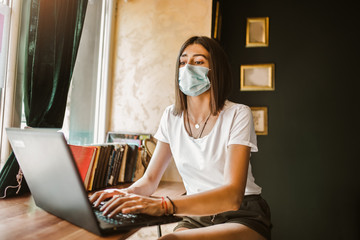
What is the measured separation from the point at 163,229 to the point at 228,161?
110 centimetres

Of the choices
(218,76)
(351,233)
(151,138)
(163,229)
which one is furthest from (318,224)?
(218,76)

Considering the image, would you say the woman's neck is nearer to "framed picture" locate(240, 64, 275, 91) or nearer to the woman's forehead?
the woman's forehead

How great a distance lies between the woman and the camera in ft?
3.04

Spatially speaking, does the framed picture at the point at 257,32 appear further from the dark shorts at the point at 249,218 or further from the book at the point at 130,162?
the dark shorts at the point at 249,218

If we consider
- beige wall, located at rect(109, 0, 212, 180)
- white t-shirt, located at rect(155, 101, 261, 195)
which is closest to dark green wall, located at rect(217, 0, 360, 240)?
beige wall, located at rect(109, 0, 212, 180)

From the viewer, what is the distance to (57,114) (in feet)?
5.51

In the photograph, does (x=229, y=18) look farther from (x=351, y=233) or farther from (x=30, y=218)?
(x=30, y=218)

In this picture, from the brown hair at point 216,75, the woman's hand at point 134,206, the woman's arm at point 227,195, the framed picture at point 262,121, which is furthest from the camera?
the framed picture at point 262,121

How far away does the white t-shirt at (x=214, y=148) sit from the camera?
1.19 meters

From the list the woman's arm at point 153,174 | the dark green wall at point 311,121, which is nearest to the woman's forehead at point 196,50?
the woman's arm at point 153,174

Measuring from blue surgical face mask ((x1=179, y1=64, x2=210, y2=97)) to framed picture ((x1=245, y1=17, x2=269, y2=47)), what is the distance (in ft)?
4.43

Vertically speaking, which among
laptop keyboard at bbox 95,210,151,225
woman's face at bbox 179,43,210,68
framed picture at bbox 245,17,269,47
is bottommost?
laptop keyboard at bbox 95,210,151,225

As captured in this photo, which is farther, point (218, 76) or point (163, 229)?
point (163, 229)

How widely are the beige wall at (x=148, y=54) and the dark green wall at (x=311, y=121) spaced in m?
0.70
